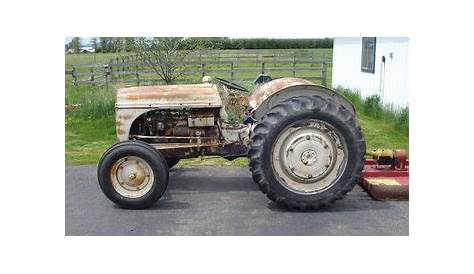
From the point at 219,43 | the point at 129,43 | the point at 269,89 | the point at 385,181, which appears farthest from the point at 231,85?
the point at 385,181

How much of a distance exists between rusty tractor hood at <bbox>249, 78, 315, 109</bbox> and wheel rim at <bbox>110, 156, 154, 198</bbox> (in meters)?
1.49

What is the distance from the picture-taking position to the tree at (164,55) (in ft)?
19.0

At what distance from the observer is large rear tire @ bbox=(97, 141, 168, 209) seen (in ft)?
16.8

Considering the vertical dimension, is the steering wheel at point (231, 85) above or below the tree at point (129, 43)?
below

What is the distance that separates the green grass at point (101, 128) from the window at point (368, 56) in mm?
961

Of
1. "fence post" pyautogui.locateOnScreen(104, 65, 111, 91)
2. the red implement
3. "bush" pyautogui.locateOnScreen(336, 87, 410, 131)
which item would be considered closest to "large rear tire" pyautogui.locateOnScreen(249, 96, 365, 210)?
the red implement

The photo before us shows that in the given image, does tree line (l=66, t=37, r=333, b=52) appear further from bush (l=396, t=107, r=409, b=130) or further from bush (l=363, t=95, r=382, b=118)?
bush (l=363, t=95, r=382, b=118)

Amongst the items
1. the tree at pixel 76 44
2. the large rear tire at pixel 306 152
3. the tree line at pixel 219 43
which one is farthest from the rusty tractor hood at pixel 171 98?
the large rear tire at pixel 306 152

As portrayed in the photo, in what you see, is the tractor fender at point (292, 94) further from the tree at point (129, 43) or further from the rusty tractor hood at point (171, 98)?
the tree at point (129, 43)

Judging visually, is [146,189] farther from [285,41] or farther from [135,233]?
[285,41]

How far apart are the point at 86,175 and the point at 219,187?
1740 millimetres

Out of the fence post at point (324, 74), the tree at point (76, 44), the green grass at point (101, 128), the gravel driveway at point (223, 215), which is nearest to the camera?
the gravel driveway at point (223, 215)

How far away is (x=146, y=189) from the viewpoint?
17.1ft
